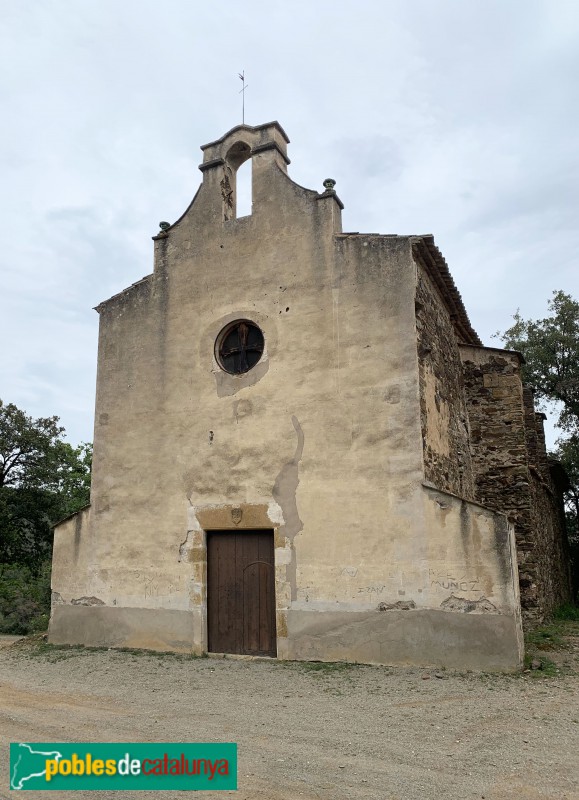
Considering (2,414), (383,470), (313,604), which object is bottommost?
(313,604)

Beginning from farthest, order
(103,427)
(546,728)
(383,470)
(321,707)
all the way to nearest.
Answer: (103,427), (383,470), (321,707), (546,728)

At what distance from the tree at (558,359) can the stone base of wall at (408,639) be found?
1368cm

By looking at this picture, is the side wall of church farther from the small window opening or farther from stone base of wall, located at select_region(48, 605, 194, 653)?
stone base of wall, located at select_region(48, 605, 194, 653)

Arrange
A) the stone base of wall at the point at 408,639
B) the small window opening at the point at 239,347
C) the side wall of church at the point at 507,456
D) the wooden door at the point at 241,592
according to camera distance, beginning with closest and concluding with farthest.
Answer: the stone base of wall at the point at 408,639, the wooden door at the point at 241,592, the small window opening at the point at 239,347, the side wall of church at the point at 507,456

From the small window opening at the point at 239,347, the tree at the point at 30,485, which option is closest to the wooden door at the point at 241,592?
the small window opening at the point at 239,347

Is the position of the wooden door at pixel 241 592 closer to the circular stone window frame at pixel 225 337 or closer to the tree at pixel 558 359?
the circular stone window frame at pixel 225 337

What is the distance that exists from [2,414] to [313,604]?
12.7 m

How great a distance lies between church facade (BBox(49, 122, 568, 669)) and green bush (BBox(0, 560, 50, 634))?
13.0 ft

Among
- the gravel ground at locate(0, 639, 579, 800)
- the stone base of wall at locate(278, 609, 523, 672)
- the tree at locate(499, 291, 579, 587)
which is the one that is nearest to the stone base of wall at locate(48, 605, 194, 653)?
the gravel ground at locate(0, 639, 579, 800)

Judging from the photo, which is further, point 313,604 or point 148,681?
point 313,604

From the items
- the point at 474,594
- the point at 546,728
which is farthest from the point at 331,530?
the point at 546,728

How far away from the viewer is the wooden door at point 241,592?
9.05 m

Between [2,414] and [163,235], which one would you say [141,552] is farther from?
[2,414]

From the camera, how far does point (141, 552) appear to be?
10.1 meters
